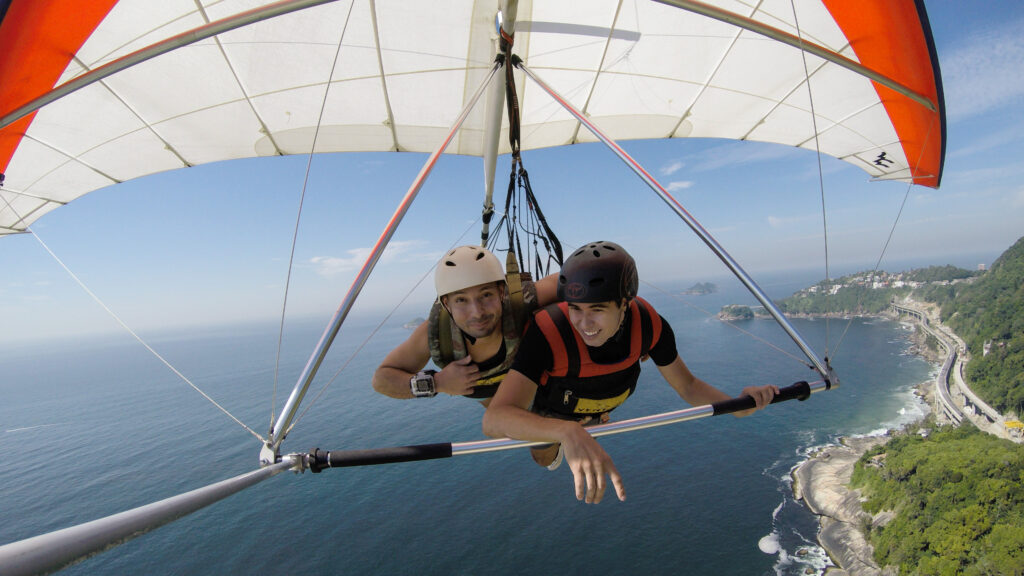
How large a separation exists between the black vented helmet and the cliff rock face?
4622cm

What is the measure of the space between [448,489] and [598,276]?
57.8 m

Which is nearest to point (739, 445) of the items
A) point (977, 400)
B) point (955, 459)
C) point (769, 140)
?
point (955, 459)

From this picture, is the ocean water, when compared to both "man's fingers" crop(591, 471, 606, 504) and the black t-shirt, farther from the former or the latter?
"man's fingers" crop(591, 471, 606, 504)

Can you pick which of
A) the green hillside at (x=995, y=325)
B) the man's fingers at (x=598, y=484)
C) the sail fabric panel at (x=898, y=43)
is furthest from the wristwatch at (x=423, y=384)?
the green hillside at (x=995, y=325)

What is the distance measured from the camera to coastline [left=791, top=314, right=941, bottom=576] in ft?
118

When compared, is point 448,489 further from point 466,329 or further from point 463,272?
point 463,272

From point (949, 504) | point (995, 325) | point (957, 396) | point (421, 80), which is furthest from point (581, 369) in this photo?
point (995, 325)

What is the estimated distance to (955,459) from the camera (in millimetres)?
42219

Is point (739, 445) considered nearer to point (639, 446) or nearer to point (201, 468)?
point (639, 446)

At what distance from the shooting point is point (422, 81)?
6539 millimetres

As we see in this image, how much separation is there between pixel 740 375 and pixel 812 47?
3221 inches

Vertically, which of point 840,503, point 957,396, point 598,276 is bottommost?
point 840,503

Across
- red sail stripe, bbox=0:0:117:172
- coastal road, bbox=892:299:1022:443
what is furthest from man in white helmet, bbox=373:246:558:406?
coastal road, bbox=892:299:1022:443

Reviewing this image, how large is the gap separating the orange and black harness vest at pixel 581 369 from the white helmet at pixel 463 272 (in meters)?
0.57
